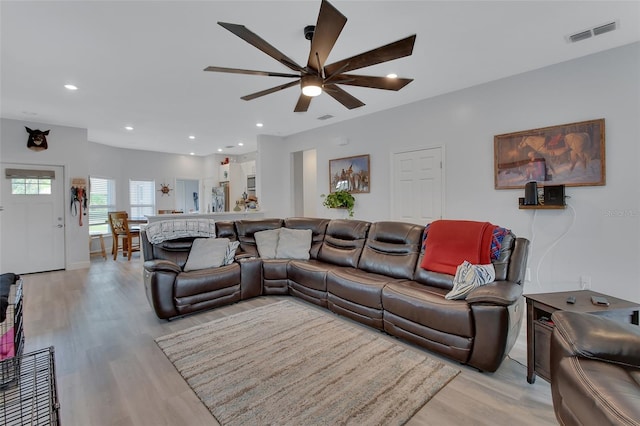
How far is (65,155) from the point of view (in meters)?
5.55

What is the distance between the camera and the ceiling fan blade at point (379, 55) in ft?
6.43

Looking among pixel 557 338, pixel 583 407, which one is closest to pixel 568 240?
pixel 557 338

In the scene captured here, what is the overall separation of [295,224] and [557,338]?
3.53 metres

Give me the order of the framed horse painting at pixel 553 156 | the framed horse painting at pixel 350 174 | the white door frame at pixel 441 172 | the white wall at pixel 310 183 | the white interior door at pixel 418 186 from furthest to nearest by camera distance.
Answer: the white wall at pixel 310 183 → the framed horse painting at pixel 350 174 → the white interior door at pixel 418 186 → the white door frame at pixel 441 172 → the framed horse painting at pixel 553 156

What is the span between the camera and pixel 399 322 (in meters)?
2.60

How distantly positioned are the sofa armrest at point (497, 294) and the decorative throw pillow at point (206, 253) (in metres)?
2.85

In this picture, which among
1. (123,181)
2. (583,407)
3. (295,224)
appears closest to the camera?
(583,407)

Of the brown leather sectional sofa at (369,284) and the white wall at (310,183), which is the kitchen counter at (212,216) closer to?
the brown leather sectional sofa at (369,284)

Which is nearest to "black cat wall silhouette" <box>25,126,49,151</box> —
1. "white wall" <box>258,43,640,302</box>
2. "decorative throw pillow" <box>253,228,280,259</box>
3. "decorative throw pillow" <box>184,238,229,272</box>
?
"decorative throw pillow" <box>184,238,229,272</box>

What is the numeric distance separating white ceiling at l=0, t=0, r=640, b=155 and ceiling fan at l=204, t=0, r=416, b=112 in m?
0.47

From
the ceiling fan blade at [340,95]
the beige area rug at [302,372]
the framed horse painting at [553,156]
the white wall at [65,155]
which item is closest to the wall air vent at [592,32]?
the framed horse painting at [553,156]

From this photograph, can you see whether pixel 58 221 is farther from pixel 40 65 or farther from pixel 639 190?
pixel 639 190

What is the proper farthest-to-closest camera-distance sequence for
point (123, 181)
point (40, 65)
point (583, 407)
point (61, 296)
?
point (123, 181), point (61, 296), point (40, 65), point (583, 407)

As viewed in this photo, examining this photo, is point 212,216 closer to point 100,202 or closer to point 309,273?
point 309,273
